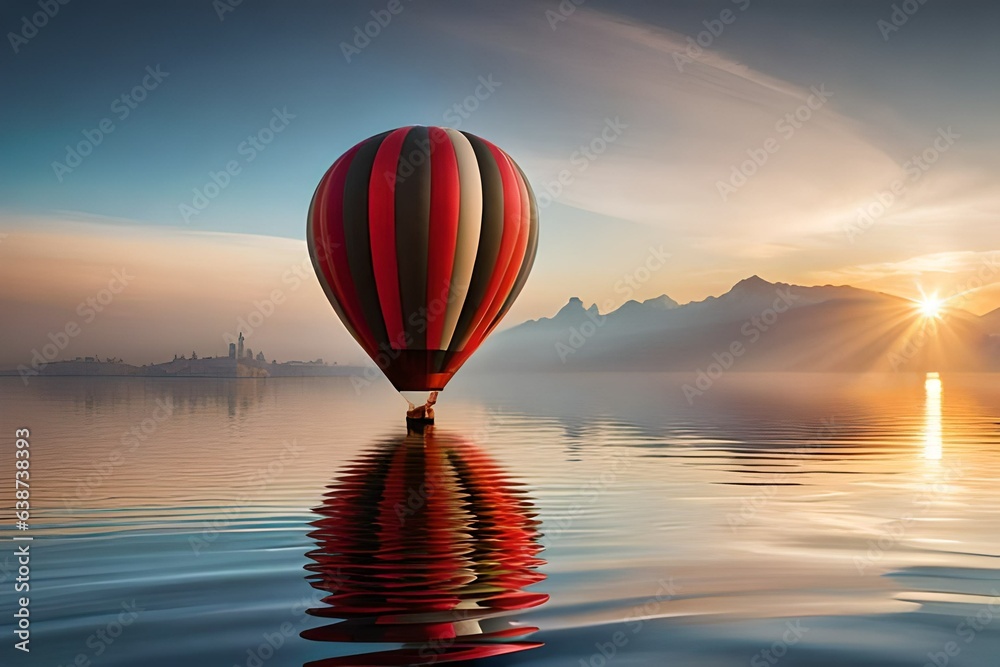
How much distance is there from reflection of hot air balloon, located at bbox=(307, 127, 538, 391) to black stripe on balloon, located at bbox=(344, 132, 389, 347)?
0.03m

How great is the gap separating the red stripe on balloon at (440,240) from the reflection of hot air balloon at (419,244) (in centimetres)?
3

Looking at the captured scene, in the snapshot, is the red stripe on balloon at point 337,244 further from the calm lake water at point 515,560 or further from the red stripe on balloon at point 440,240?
the calm lake water at point 515,560

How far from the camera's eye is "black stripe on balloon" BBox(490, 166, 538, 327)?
1204 inches

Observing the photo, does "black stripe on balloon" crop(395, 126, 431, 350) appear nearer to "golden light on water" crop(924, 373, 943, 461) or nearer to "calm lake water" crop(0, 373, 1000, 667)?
"calm lake water" crop(0, 373, 1000, 667)

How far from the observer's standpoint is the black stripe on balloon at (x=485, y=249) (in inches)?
1128

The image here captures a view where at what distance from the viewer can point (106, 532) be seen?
14.6 m

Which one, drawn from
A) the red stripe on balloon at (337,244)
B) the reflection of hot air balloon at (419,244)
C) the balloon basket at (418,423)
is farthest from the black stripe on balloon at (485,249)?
the balloon basket at (418,423)

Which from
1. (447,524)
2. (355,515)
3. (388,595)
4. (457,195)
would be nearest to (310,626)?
(388,595)

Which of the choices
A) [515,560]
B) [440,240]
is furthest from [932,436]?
[515,560]

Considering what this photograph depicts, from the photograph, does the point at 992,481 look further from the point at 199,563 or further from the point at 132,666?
the point at 132,666

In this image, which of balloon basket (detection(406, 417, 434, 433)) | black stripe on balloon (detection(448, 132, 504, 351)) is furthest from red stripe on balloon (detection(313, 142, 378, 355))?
balloon basket (detection(406, 417, 434, 433))

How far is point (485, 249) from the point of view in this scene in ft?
94.0

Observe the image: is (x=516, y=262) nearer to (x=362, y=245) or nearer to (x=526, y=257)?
(x=526, y=257)

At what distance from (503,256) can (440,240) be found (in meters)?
2.33
